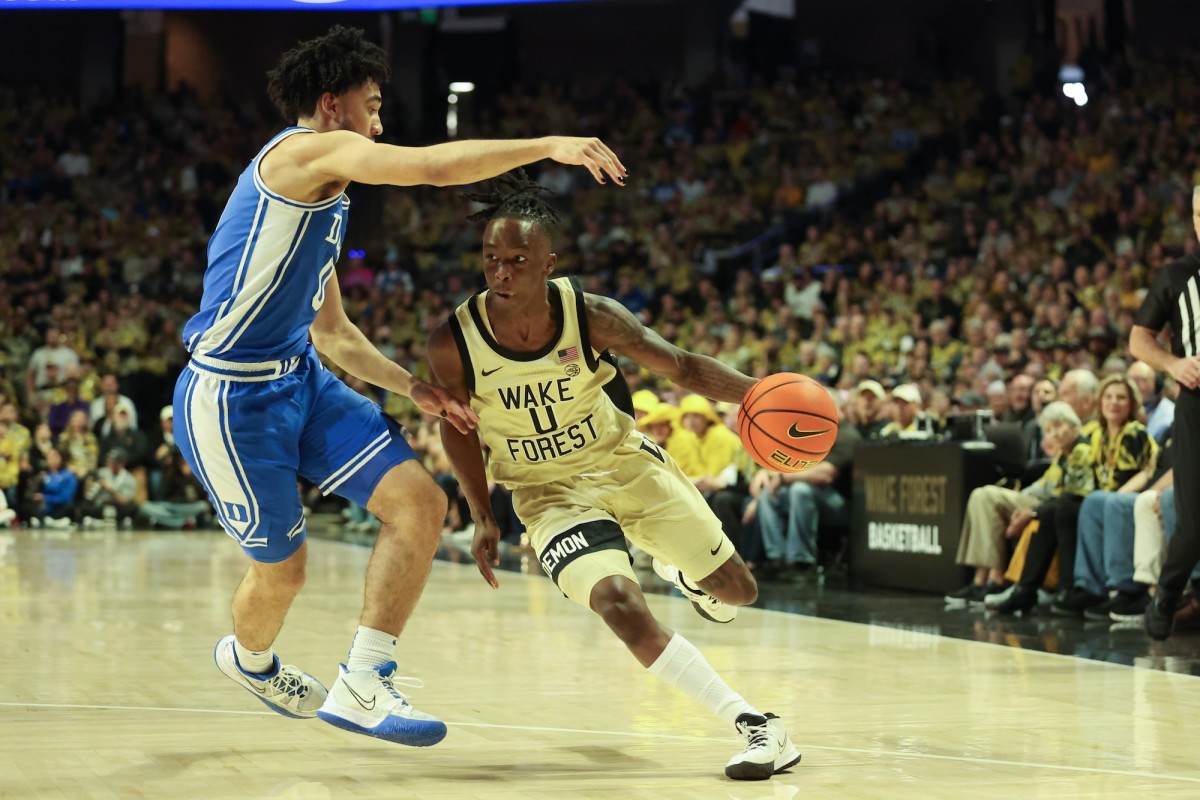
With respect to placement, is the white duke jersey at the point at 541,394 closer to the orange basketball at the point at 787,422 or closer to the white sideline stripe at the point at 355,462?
the white sideline stripe at the point at 355,462

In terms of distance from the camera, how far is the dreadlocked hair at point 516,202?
4465mm

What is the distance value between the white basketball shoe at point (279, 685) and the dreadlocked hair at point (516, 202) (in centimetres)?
147

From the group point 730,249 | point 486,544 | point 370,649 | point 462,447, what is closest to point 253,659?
point 370,649

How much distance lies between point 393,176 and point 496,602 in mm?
5516

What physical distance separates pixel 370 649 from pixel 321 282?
3.38 feet

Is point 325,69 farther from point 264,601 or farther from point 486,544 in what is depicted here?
point 264,601

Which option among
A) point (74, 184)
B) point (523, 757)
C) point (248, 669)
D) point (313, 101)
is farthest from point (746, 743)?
point (74, 184)

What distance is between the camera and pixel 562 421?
4.60 m

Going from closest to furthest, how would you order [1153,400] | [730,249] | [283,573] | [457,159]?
[457,159] → [283,573] → [1153,400] → [730,249]

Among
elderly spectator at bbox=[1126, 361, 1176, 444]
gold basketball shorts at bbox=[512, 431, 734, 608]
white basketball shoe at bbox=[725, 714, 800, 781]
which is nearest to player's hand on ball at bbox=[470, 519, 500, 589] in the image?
gold basketball shorts at bbox=[512, 431, 734, 608]

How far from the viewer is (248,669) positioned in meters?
4.54

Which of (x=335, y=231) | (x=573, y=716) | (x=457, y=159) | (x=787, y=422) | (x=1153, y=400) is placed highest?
(x=457, y=159)

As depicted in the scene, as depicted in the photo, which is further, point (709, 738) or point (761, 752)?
point (709, 738)

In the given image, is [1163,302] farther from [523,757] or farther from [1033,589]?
[523,757]
